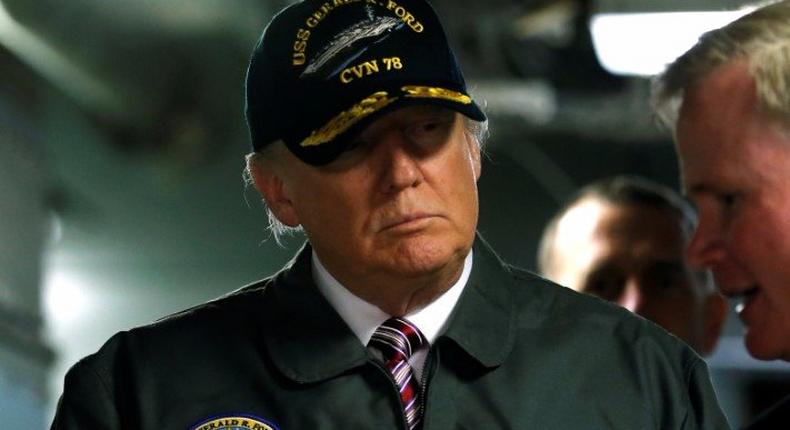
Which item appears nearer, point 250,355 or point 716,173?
point 250,355

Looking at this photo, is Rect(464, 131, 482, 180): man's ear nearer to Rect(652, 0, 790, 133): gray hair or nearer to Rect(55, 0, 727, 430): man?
Rect(55, 0, 727, 430): man

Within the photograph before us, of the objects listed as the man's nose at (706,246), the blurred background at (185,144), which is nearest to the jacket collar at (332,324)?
the man's nose at (706,246)

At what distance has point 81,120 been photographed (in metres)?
4.18

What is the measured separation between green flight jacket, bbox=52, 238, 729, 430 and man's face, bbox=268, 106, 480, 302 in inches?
3.0

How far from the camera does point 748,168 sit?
166cm

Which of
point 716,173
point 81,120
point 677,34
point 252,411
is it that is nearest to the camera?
point 252,411

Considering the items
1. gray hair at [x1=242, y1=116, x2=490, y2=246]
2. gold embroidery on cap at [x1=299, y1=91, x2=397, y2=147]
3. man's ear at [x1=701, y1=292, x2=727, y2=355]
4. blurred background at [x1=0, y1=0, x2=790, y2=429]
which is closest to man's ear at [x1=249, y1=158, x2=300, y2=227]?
gray hair at [x1=242, y1=116, x2=490, y2=246]

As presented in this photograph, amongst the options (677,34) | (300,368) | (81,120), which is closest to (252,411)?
(300,368)

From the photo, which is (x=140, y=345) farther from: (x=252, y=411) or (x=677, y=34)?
(x=677, y=34)

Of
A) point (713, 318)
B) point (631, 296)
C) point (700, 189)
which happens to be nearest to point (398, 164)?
point (700, 189)

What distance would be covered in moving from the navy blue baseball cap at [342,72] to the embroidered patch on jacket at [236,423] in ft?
0.87

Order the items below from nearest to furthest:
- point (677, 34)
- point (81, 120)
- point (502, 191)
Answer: point (677, 34) < point (81, 120) < point (502, 191)

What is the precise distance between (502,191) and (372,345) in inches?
155

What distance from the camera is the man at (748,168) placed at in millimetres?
1659
